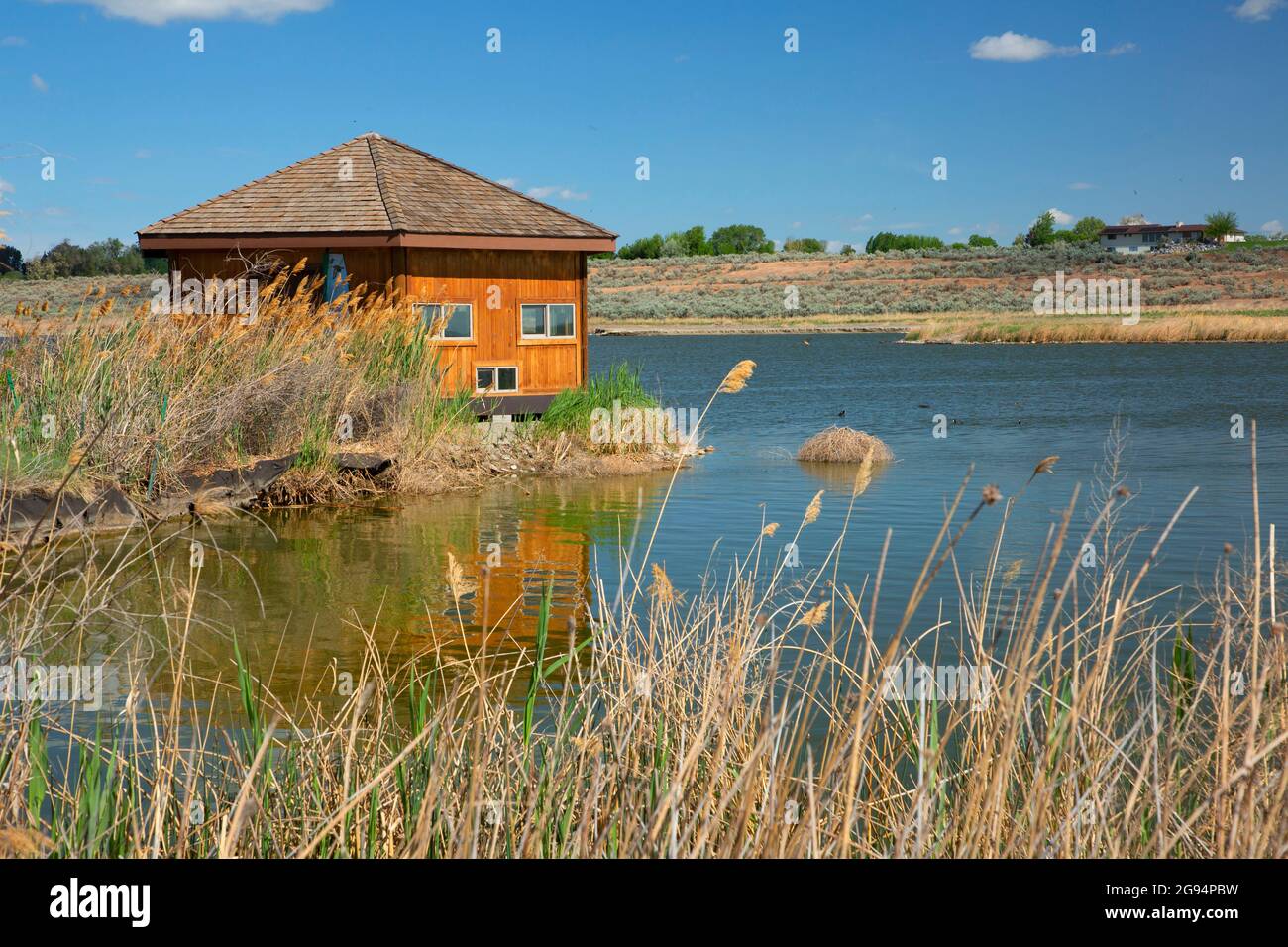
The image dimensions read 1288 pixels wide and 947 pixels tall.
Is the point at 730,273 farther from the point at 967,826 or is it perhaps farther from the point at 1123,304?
the point at 967,826

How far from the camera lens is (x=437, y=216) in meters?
19.4

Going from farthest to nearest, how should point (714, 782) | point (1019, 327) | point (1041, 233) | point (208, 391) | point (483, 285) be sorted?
point (1041, 233) < point (1019, 327) < point (483, 285) < point (208, 391) < point (714, 782)

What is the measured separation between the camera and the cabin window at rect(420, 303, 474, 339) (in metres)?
19.0

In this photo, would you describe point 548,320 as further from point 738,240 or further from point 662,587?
point 738,240

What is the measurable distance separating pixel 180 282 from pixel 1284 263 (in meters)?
73.0

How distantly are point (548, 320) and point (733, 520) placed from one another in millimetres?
7766

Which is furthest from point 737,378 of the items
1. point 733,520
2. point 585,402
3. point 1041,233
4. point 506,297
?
point 1041,233

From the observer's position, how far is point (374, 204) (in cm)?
1930

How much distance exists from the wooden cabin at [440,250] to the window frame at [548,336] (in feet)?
0.07

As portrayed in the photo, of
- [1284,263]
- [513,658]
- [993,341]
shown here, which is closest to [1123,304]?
[1284,263]

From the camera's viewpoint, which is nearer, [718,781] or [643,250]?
[718,781]

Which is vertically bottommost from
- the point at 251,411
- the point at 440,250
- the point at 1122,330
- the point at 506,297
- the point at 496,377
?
the point at 251,411

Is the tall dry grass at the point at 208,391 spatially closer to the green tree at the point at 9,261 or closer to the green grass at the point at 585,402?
the green grass at the point at 585,402

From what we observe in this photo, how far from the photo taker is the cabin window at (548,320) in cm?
2036
